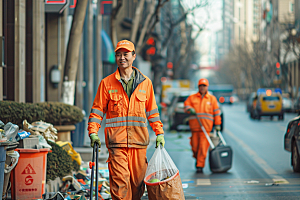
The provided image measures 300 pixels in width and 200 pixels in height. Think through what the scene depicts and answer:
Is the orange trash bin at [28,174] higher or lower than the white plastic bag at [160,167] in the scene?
lower

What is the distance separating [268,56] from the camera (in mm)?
62438

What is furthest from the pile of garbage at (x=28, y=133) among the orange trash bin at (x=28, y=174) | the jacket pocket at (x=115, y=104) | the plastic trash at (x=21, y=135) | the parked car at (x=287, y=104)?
the parked car at (x=287, y=104)

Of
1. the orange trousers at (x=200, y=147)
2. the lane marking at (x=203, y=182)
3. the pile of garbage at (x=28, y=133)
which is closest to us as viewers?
the pile of garbage at (x=28, y=133)

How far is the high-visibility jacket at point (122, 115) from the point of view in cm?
512

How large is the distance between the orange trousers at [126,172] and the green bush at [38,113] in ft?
9.04

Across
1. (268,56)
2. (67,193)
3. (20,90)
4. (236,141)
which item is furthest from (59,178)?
(268,56)

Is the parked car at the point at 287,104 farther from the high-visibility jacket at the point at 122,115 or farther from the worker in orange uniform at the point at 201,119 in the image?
the high-visibility jacket at the point at 122,115

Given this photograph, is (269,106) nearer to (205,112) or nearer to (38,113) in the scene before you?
(205,112)

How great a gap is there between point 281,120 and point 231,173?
21126 millimetres

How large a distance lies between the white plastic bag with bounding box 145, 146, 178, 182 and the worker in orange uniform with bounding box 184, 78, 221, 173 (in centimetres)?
447

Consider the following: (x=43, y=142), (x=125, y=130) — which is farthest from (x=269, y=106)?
(x=125, y=130)

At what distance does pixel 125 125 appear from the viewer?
5129 mm

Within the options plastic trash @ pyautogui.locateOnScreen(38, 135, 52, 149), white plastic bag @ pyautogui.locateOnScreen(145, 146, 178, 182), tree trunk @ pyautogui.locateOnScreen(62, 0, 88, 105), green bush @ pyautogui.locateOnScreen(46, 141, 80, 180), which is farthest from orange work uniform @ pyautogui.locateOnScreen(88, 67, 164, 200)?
tree trunk @ pyautogui.locateOnScreen(62, 0, 88, 105)

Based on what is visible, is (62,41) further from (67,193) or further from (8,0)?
(67,193)
